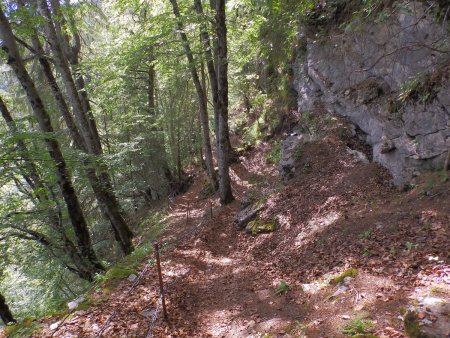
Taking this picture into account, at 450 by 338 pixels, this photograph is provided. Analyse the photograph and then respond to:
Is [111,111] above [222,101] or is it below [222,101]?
above

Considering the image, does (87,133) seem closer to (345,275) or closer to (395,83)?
(345,275)

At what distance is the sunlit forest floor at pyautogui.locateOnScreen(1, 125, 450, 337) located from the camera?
433cm

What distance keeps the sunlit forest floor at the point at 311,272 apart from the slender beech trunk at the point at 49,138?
234 cm

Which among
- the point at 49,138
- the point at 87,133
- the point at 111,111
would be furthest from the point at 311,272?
the point at 111,111

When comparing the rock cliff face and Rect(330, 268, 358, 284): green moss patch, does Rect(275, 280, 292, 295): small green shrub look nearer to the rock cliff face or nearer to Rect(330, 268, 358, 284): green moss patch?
Rect(330, 268, 358, 284): green moss patch

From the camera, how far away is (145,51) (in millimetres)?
10180

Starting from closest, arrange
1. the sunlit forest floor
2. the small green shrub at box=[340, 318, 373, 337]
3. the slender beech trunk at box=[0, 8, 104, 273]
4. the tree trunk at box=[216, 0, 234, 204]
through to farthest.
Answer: the small green shrub at box=[340, 318, 373, 337] → the sunlit forest floor → the slender beech trunk at box=[0, 8, 104, 273] → the tree trunk at box=[216, 0, 234, 204]

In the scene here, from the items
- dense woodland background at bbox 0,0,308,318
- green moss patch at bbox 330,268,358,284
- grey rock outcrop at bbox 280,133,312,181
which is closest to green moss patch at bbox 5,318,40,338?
dense woodland background at bbox 0,0,308,318

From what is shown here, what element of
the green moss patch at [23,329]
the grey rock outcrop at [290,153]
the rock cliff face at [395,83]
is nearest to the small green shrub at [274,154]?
the grey rock outcrop at [290,153]

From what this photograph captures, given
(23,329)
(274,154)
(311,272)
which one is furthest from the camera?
(274,154)

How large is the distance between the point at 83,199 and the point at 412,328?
1398 centimetres

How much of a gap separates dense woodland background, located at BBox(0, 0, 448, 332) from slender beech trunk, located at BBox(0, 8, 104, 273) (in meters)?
0.03

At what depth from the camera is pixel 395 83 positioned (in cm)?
880

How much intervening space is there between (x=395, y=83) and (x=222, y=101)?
5.23 metres
